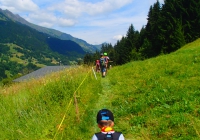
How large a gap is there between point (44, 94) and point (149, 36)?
5942cm

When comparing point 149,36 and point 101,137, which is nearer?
point 101,137

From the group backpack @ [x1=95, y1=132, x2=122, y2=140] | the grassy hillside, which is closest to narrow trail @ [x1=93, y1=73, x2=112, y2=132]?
the grassy hillside

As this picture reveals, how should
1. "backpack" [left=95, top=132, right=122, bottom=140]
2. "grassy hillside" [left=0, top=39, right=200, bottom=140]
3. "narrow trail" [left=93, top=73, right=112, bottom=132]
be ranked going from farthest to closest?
1. "narrow trail" [left=93, top=73, right=112, bottom=132]
2. "grassy hillside" [left=0, top=39, right=200, bottom=140]
3. "backpack" [left=95, top=132, right=122, bottom=140]

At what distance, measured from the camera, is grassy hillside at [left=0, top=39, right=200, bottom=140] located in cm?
655

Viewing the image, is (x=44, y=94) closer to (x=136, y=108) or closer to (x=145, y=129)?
(x=136, y=108)

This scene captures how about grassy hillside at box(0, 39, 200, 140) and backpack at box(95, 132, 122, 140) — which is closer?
backpack at box(95, 132, 122, 140)

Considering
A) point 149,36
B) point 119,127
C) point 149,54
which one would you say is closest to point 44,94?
point 119,127

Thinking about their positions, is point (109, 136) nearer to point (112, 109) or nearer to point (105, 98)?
point (112, 109)

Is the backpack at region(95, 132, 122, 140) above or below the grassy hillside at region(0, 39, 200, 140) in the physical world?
above

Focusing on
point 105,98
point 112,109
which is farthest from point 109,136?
point 105,98

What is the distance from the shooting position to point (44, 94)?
9445 mm

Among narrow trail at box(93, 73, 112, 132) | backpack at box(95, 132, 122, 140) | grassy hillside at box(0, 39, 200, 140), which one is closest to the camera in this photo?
backpack at box(95, 132, 122, 140)

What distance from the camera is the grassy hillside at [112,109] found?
655 centimetres

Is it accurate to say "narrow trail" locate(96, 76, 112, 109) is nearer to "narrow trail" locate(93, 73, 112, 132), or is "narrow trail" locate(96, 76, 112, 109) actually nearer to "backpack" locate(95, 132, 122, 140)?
"narrow trail" locate(93, 73, 112, 132)
